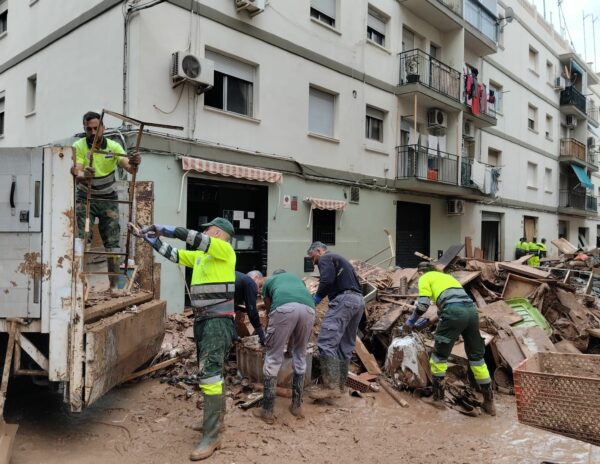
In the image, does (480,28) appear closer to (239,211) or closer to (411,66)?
(411,66)

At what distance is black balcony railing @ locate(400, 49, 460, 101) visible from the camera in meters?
14.2

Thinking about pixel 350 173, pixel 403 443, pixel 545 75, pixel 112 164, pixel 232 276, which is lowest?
pixel 403 443

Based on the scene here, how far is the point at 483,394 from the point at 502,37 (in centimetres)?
1905

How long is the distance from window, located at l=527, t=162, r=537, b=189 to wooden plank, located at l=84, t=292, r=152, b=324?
2172 centimetres

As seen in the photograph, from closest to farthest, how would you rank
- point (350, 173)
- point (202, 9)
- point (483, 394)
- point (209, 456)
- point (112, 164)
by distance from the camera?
point (209, 456), point (112, 164), point (483, 394), point (202, 9), point (350, 173)

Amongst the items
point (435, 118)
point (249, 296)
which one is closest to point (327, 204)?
point (435, 118)

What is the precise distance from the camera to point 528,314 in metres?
7.11

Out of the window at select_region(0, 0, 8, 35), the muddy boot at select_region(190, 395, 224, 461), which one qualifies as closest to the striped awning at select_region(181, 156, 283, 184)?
the muddy boot at select_region(190, 395, 224, 461)

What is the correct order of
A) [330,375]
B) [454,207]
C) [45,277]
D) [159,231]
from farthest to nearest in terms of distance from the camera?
[454,207], [330,375], [159,231], [45,277]

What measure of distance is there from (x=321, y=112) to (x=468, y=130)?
8.27 meters

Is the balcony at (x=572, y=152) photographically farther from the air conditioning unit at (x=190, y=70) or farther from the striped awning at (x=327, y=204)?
the air conditioning unit at (x=190, y=70)

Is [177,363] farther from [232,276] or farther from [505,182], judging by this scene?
[505,182]

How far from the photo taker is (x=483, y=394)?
16.6 ft

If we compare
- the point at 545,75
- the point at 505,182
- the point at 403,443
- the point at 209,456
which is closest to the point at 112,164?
the point at 209,456
